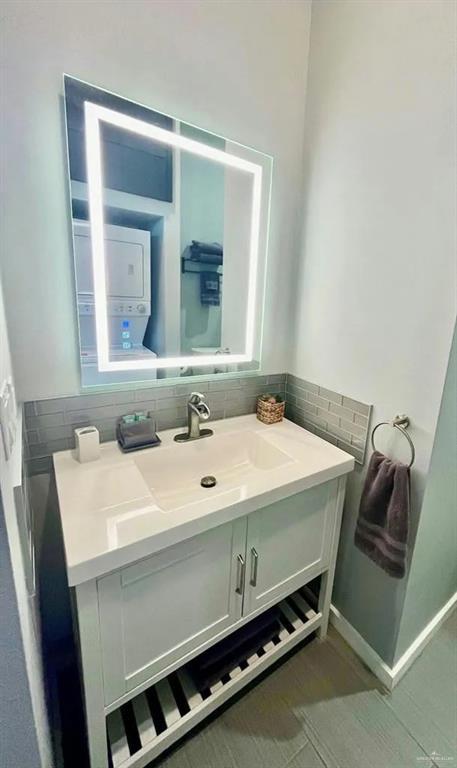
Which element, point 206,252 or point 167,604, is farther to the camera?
point 206,252

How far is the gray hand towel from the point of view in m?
1.04

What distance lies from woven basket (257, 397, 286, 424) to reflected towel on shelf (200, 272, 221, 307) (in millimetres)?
483

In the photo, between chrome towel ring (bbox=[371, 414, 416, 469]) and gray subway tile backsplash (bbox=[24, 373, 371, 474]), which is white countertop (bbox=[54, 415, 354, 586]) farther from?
chrome towel ring (bbox=[371, 414, 416, 469])

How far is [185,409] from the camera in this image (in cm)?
131

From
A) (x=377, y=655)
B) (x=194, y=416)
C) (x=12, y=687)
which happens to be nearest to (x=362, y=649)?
(x=377, y=655)

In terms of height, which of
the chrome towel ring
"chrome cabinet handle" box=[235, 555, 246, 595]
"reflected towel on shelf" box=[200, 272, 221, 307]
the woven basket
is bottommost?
"chrome cabinet handle" box=[235, 555, 246, 595]

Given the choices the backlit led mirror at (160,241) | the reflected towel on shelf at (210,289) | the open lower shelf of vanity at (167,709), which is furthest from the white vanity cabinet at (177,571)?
the reflected towel on shelf at (210,289)

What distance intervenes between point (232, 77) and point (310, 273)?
29.3 inches

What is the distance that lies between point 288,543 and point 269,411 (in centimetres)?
53

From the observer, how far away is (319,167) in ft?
4.17

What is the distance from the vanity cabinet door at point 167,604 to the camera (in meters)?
0.78

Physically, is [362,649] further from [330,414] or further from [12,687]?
[12,687]

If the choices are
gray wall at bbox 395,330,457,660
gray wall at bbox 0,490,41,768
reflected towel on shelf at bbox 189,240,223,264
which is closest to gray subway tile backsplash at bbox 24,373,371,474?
gray wall at bbox 395,330,457,660

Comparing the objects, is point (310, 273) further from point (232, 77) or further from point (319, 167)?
point (232, 77)
